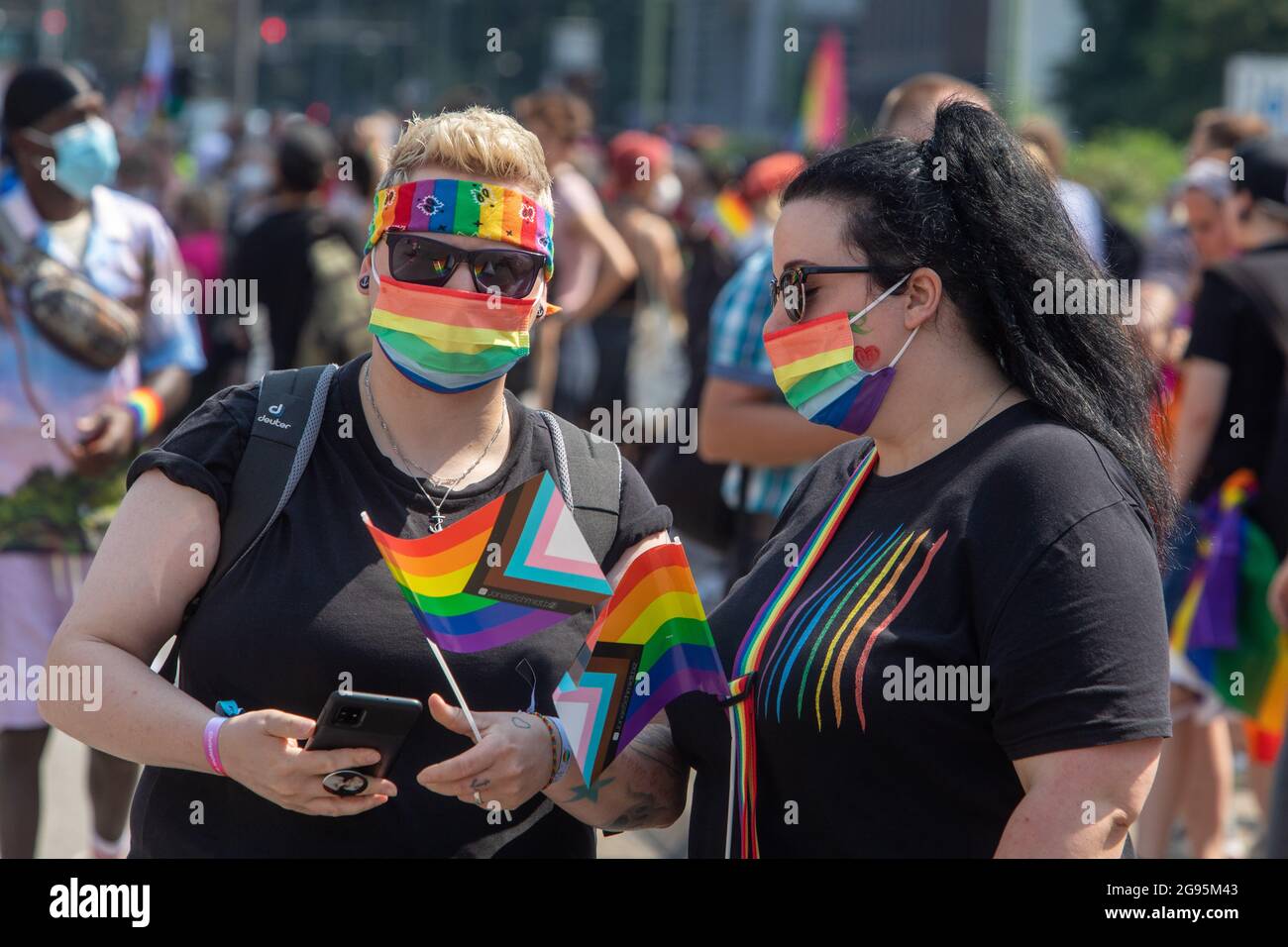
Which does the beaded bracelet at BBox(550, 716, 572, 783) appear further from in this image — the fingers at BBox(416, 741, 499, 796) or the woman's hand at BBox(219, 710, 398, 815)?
the woman's hand at BBox(219, 710, 398, 815)

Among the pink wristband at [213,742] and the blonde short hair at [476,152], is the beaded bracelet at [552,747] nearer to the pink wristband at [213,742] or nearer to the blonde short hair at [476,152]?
the pink wristband at [213,742]

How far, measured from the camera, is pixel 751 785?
101 inches

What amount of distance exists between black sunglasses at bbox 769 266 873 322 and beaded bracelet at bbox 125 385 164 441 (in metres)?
2.56

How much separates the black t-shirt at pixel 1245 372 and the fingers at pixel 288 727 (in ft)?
11.4

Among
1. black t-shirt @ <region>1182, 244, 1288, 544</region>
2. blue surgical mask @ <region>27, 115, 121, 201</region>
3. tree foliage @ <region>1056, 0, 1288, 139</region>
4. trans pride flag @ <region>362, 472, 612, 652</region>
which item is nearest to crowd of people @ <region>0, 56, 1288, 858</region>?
trans pride flag @ <region>362, 472, 612, 652</region>

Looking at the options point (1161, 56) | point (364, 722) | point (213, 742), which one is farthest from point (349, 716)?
point (1161, 56)

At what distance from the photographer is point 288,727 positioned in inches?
93.4

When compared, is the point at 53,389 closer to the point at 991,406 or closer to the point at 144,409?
the point at 144,409

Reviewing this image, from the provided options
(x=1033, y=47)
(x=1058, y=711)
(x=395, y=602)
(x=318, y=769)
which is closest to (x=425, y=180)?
(x=395, y=602)

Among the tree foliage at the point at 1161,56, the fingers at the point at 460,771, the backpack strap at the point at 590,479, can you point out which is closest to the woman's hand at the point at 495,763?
the fingers at the point at 460,771

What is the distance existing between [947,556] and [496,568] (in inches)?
25.1

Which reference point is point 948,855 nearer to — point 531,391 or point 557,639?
point 557,639

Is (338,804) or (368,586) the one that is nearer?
(338,804)
